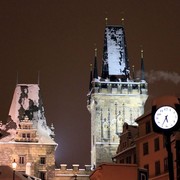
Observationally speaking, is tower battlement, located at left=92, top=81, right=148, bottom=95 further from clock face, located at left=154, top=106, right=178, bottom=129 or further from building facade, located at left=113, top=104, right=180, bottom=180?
clock face, located at left=154, top=106, right=178, bottom=129

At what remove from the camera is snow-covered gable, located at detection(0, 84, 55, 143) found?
217ft

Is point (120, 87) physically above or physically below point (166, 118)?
above

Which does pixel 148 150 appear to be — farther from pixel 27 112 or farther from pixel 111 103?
pixel 111 103

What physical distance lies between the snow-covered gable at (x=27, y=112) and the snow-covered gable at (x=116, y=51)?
77.1 ft

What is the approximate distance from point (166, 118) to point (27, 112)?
6166 cm

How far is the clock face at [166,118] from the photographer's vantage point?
315 inches

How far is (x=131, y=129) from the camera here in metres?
52.0

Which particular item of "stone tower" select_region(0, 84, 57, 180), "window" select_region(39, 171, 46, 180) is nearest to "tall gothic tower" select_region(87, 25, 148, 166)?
"stone tower" select_region(0, 84, 57, 180)

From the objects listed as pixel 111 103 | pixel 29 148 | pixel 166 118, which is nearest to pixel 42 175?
pixel 29 148

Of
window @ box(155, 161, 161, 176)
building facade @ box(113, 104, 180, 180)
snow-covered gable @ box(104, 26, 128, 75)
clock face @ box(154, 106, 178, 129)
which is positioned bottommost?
clock face @ box(154, 106, 178, 129)

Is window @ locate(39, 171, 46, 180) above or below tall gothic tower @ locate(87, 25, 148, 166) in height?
below

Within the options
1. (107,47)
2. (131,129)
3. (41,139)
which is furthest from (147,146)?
(107,47)

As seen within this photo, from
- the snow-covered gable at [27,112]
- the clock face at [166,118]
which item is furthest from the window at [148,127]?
the clock face at [166,118]

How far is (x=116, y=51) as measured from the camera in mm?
93312
